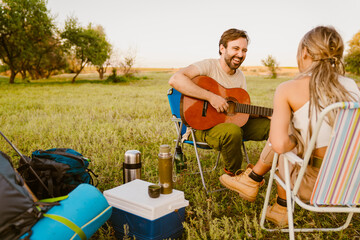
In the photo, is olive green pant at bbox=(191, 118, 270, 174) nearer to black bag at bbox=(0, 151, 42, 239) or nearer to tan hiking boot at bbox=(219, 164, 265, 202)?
tan hiking boot at bbox=(219, 164, 265, 202)

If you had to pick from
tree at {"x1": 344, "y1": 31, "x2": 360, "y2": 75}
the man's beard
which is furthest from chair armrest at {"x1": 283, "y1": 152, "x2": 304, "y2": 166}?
tree at {"x1": 344, "y1": 31, "x2": 360, "y2": 75}

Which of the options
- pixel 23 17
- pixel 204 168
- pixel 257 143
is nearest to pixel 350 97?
pixel 204 168

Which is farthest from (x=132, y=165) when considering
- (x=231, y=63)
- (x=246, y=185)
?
(x=231, y=63)

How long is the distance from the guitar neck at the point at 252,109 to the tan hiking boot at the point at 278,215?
1.14 meters

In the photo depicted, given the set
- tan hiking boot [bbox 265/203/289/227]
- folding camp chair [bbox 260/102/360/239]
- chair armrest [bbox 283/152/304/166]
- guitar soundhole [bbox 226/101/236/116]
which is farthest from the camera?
guitar soundhole [bbox 226/101/236/116]

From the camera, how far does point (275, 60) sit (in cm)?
4734

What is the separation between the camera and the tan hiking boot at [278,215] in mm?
2707

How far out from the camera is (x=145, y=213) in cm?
233

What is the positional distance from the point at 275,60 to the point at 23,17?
120 ft

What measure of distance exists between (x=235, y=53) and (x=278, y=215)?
6.56 feet

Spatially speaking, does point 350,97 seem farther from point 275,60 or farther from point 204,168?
point 275,60

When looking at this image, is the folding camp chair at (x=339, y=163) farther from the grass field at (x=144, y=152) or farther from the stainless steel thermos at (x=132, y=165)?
the stainless steel thermos at (x=132, y=165)

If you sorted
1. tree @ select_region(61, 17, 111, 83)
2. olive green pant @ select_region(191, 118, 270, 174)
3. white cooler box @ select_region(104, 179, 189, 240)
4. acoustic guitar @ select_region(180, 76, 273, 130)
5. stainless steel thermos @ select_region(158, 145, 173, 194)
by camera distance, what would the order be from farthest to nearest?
tree @ select_region(61, 17, 111, 83) < acoustic guitar @ select_region(180, 76, 273, 130) < olive green pant @ select_region(191, 118, 270, 174) < stainless steel thermos @ select_region(158, 145, 173, 194) < white cooler box @ select_region(104, 179, 189, 240)

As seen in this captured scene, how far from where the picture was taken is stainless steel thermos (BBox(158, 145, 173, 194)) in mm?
2578
